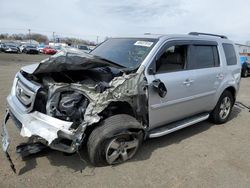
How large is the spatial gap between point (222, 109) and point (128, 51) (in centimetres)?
276

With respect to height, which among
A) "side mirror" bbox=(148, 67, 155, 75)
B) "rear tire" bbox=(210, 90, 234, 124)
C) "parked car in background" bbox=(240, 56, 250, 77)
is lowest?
"parked car in background" bbox=(240, 56, 250, 77)

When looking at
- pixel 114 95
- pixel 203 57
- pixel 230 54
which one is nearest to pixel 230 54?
pixel 230 54

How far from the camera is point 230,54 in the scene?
5.73 meters

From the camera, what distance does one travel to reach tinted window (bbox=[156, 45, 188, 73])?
404 cm

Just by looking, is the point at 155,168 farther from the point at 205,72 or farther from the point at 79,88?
the point at 205,72

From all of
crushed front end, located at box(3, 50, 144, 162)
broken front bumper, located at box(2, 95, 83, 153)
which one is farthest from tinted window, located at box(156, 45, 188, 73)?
broken front bumper, located at box(2, 95, 83, 153)

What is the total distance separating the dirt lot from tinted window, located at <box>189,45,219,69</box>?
4.61ft

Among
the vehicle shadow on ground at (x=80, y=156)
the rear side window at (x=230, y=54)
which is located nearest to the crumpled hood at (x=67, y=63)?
the vehicle shadow on ground at (x=80, y=156)

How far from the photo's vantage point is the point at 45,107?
339cm

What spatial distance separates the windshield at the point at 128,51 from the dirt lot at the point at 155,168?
1.46 m

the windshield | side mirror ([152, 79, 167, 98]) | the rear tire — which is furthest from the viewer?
the rear tire

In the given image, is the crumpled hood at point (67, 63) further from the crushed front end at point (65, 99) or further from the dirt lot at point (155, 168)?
the dirt lot at point (155, 168)

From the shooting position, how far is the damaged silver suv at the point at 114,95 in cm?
324

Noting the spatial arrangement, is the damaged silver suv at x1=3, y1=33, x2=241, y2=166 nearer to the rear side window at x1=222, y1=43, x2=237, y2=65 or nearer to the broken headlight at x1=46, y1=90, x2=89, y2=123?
the broken headlight at x1=46, y1=90, x2=89, y2=123
